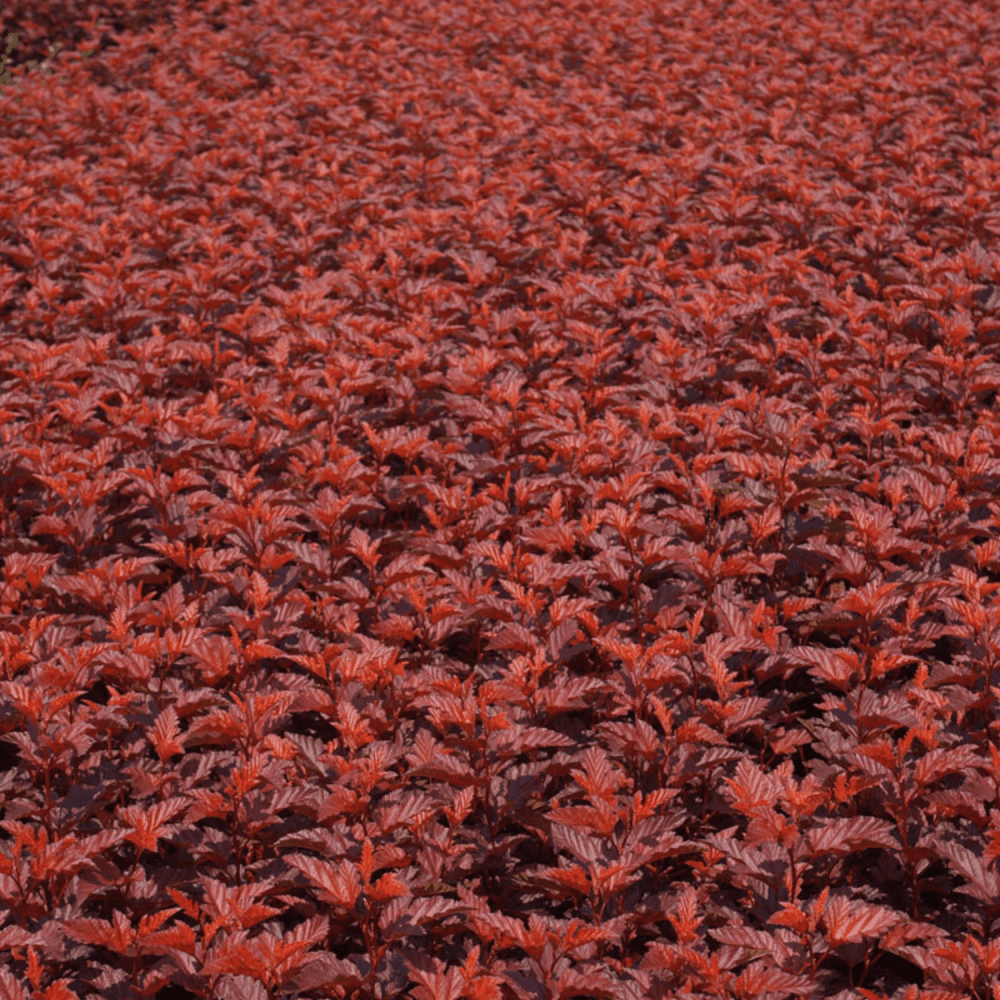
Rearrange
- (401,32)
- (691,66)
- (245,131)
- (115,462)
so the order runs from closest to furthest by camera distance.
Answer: (115,462)
(245,131)
(691,66)
(401,32)

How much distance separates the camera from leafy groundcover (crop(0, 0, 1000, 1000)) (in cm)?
245

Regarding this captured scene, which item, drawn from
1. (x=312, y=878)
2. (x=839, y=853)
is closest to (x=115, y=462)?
(x=312, y=878)

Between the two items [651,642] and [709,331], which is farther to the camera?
[709,331]

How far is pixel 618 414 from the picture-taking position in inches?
187

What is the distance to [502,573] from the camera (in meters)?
3.57

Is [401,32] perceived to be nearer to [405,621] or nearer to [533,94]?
[533,94]

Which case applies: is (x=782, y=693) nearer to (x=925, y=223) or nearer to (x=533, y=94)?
(x=925, y=223)

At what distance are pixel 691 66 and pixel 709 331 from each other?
5584 millimetres

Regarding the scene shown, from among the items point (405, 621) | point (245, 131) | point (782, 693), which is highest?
point (245, 131)

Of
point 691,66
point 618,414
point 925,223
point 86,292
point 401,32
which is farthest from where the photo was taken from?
point 401,32

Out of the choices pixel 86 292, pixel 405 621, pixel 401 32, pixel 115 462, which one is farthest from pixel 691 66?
pixel 405 621

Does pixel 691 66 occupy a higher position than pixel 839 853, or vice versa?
pixel 691 66

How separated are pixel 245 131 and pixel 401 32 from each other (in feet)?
11.6

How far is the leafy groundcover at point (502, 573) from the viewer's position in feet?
8.03
